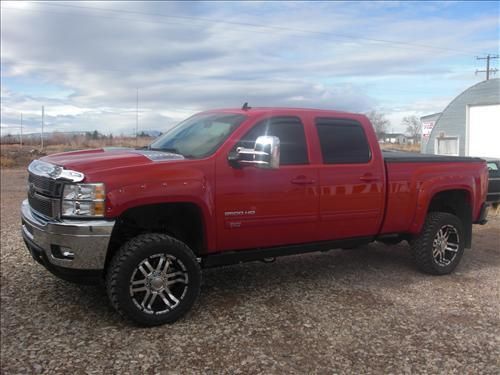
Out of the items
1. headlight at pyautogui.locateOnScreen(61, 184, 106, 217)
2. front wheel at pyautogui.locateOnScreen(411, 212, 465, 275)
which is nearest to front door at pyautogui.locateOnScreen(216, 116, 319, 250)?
headlight at pyautogui.locateOnScreen(61, 184, 106, 217)

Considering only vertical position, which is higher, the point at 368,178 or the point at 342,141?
the point at 342,141

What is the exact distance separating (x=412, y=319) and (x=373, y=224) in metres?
1.26

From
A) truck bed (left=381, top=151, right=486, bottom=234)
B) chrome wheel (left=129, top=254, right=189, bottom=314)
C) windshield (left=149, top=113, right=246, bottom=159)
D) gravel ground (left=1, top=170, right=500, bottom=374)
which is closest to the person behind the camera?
gravel ground (left=1, top=170, right=500, bottom=374)

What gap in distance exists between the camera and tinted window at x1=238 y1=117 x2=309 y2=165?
511 centimetres

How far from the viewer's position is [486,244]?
8.44 metres

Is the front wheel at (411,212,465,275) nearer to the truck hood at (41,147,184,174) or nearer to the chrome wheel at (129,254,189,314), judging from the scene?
the chrome wheel at (129,254,189,314)

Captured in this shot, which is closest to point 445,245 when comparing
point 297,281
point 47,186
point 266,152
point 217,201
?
point 297,281

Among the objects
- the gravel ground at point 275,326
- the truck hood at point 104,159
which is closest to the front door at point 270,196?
the truck hood at point 104,159

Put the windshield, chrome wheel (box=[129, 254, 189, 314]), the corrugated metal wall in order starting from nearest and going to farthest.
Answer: chrome wheel (box=[129, 254, 189, 314]) < the windshield < the corrugated metal wall

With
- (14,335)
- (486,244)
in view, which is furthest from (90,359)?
(486,244)

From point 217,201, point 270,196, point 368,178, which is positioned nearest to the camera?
point 217,201

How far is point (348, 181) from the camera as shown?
545 centimetres

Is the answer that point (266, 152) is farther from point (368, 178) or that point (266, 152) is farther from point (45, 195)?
point (45, 195)

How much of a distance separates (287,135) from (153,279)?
6.57ft
